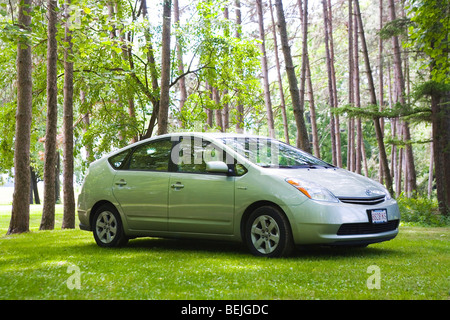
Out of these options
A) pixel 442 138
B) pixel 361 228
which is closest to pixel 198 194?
pixel 361 228

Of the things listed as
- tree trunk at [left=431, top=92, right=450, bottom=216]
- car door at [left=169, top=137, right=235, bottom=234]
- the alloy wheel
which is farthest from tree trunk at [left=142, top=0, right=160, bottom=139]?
the alloy wheel

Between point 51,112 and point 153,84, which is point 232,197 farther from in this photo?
point 153,84

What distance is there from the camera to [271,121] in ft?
70.5

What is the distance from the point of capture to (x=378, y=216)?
7.04 metres

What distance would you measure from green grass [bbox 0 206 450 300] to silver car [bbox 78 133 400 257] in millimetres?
309

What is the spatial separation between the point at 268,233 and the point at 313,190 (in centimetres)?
79

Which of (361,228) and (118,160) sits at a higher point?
(118,160)

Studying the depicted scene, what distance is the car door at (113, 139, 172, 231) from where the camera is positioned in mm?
8031

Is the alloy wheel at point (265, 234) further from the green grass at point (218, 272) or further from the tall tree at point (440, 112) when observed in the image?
the tall tree at point (440, 112)

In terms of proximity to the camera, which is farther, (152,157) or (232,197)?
(152,157)

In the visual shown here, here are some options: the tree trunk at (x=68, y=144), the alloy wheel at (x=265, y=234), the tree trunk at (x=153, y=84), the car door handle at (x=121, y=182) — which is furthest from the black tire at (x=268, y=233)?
the tree trunk at (x=153, y=84)
